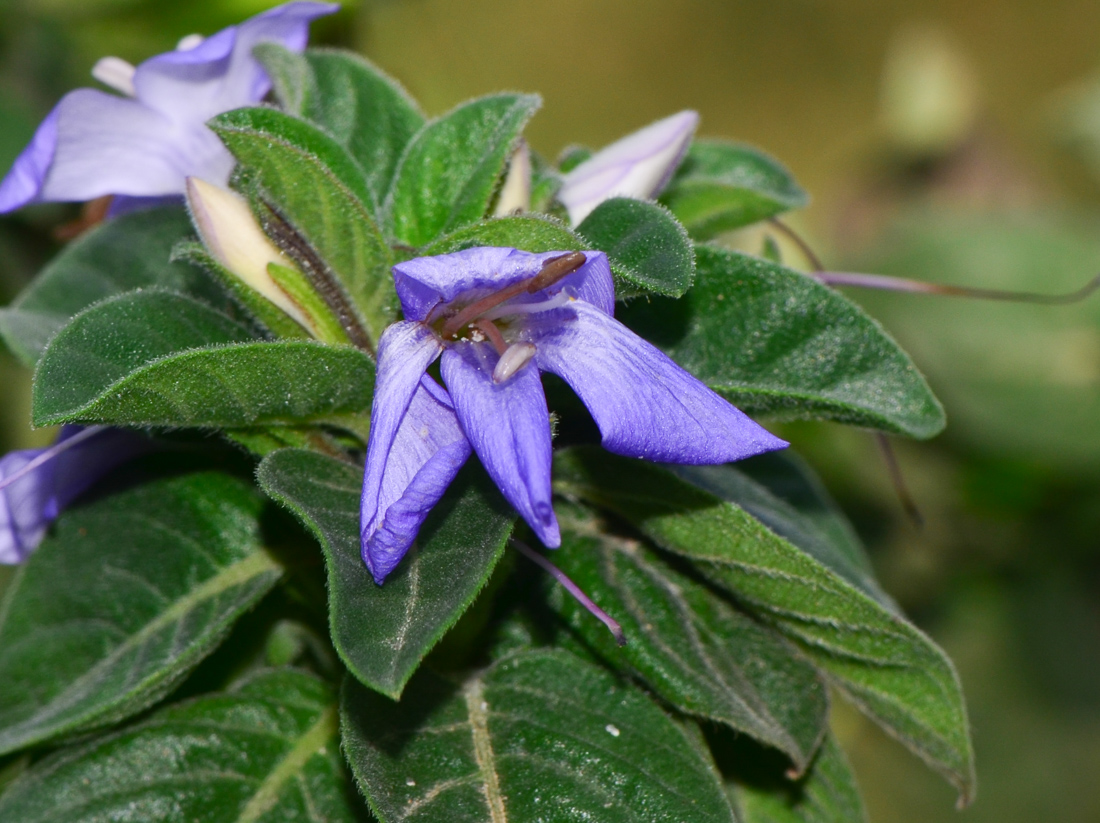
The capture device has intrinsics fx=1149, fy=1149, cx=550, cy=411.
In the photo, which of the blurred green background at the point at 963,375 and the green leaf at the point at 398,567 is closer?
the green leaf at the point at 398,567

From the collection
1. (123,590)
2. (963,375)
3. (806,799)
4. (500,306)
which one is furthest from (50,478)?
(963,375)

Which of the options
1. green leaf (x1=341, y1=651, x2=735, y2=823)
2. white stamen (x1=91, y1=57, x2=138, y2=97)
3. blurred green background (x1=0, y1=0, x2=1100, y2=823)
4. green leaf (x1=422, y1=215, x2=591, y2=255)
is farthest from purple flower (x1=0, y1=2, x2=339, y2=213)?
blurred green background (x1=0, y1=0, x2=1100, y2=823)

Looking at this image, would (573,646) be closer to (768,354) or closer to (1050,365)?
(768,354)

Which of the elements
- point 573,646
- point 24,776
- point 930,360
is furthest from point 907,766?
point 24,776

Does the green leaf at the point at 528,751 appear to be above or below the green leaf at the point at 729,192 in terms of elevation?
below

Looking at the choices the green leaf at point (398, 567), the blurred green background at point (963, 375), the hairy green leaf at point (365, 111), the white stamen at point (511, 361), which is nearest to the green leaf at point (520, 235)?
the white stamen at point (511, 361)

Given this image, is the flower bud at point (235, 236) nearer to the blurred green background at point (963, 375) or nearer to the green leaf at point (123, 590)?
the green leaf at point (123, 590)
